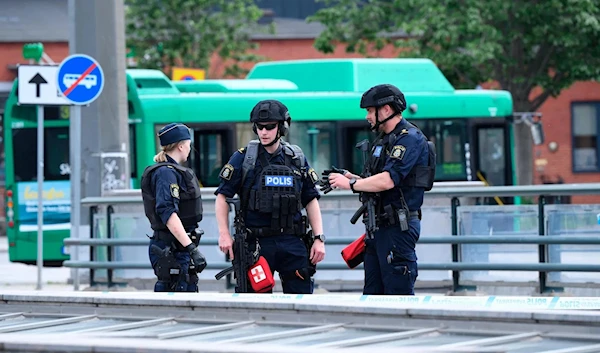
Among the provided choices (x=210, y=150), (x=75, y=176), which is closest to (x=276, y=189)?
(x=75, y=176)

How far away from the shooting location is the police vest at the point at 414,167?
761 centimetres

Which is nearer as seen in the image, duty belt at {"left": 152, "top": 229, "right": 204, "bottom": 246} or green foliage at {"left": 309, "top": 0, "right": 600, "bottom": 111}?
duty belt at {"left": 152, "top": 229, "right": 204, "bottom": 246}

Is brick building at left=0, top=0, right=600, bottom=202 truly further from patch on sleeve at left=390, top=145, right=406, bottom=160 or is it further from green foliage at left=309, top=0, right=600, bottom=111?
patch on sleeve at left=390, top=145, right=406, bottom=160

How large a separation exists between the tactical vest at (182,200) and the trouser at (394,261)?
1277 mm

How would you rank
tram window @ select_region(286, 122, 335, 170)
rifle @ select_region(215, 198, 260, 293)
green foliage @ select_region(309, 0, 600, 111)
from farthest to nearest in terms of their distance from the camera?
green foliage @ select_region(309, 0, 600, 111), tram window @ select_region(286, 122, 335, 170), rifle @ select_region(215, 198, 260, 293)

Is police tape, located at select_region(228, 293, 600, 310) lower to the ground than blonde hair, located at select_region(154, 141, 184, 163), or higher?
lower

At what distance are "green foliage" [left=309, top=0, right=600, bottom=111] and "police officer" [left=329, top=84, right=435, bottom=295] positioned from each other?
57.7ft

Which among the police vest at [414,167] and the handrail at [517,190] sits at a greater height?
the police vest at [414,167]

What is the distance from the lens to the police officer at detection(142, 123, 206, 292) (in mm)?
7965

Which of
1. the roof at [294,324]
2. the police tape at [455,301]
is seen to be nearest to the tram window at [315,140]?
the roof at [294,324]

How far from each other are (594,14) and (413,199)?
19685 millimetres

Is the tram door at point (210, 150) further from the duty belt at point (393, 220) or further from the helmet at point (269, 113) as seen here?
the duty belt at point (393, 220)

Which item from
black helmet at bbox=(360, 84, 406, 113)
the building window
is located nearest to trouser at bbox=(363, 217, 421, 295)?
black helmet at bbox=(360, 84, 406, 113)

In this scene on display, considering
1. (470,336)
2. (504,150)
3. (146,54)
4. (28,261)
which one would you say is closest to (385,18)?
(146,54)
